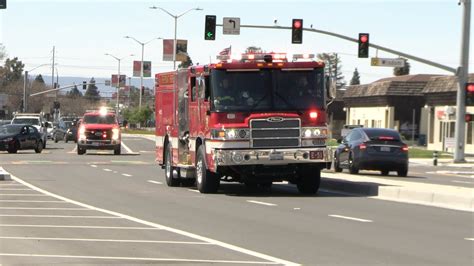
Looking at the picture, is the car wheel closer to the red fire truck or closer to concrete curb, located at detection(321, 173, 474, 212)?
concrete curb, located at detection(321, 173, 474, 212)

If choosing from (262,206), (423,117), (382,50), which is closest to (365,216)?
(262,206)

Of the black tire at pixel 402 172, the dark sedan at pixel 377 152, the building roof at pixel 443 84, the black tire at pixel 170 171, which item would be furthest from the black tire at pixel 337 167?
the building roof at pixel 443 84

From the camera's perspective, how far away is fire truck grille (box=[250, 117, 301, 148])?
21.6 m

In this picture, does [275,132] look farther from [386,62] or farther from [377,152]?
[386,62]

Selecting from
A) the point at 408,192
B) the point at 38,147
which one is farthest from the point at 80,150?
the point at 408,192

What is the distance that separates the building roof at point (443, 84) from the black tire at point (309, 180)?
52.2 metres

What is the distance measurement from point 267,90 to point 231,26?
89.7ft

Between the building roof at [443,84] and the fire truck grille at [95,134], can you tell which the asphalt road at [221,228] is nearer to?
the fire truck grille at [95,134]

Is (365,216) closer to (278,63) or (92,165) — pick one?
(278,63)

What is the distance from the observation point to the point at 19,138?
49.4 m

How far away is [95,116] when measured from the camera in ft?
165

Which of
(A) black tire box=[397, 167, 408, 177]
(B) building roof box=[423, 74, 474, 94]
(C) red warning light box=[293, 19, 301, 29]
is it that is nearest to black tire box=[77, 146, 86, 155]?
Result: (C) red warning light box=[293, 19, 301, 29]

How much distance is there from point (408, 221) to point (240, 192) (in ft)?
25.4

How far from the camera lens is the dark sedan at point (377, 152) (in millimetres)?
31703
